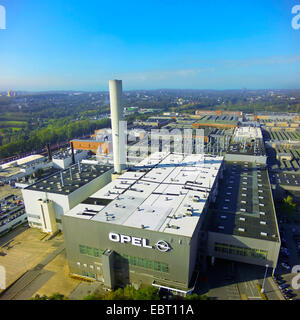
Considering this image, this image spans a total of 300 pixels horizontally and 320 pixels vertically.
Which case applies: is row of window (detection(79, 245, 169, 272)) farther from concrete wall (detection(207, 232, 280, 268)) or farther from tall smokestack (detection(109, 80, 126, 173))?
tall smokestack (detection(109, 80, 126, 173))

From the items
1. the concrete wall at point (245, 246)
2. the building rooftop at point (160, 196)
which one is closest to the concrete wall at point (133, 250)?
the building rooftop at point (160, 196)

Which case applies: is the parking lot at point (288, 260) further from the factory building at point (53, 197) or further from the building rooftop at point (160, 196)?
the factory building at point (53, 197)

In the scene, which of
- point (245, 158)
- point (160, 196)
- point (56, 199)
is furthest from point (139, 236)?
point (245, 158)

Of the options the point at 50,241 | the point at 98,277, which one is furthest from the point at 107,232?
the point at 50,241

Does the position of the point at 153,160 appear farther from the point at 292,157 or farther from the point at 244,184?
the point at 292,157

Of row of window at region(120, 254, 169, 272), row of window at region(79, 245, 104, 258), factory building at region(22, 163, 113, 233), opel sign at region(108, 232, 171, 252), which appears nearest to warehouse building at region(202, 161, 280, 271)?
row of window at region(120, 254, 169, 272)
